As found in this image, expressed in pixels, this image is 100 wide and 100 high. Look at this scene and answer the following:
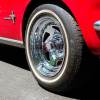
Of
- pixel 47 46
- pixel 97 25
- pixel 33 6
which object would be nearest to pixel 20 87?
pixel 47 46

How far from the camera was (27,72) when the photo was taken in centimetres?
509

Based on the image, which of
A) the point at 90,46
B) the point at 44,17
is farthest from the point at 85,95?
the point at 44,17

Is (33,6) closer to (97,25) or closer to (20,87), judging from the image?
(20,87)

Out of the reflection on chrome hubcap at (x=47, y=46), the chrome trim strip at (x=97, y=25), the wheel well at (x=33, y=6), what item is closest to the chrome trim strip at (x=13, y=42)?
the wheel well at (x=33, y=6)

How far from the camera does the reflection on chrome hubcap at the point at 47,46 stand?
13.6ft

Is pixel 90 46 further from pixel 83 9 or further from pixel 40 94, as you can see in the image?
pixel 40 94

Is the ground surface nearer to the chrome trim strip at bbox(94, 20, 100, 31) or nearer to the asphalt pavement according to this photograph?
the asphalt pavement

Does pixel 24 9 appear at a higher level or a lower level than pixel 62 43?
higher

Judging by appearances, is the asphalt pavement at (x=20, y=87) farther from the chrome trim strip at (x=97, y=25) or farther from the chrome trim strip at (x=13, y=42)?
the chrome trim strip at (x=97, y=25)

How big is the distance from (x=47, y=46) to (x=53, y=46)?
0.38 feet

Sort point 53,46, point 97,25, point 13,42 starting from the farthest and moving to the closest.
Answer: point 13,42 → point 53,46 → point 97,25

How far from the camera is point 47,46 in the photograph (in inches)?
171

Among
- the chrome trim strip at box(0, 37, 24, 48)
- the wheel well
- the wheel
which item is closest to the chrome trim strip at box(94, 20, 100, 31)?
the wheel

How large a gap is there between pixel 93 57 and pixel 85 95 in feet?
1.52
